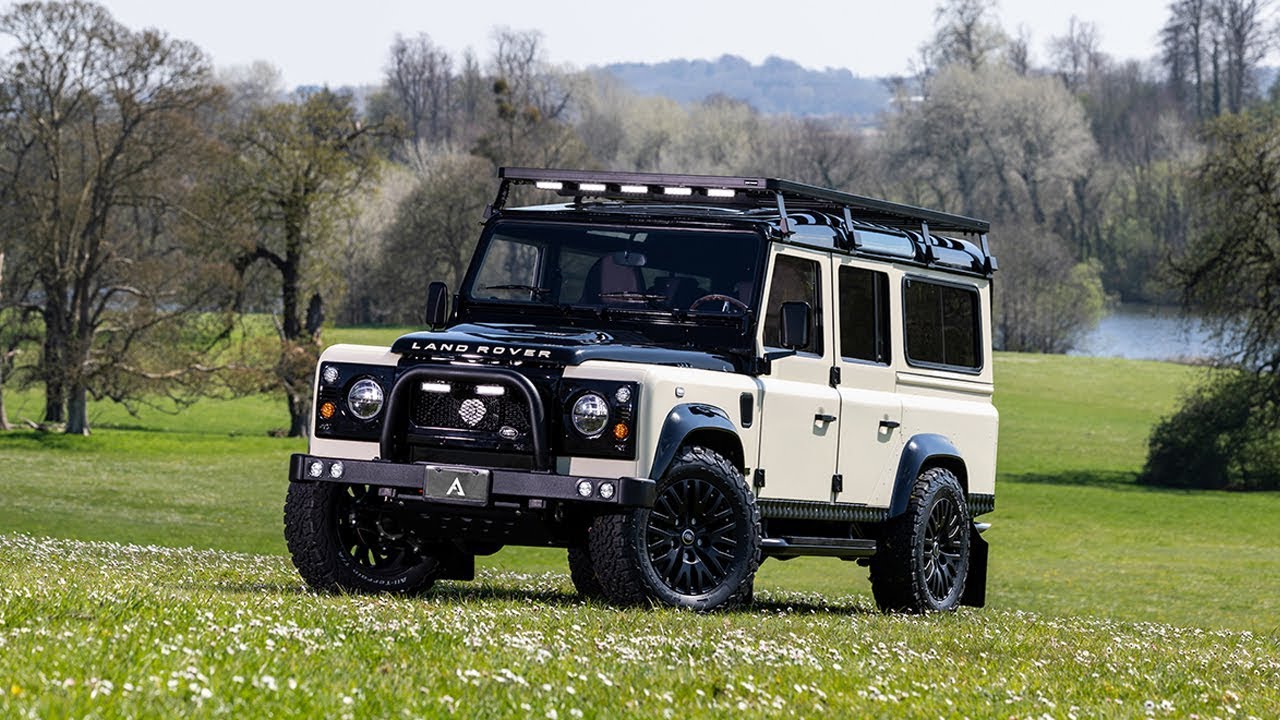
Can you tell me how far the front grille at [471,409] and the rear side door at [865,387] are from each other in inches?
123

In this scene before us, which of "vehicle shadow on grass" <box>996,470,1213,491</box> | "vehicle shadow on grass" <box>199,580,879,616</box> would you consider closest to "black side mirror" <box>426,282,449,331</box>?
"vehicle shadow on grass" <box>199,580,879,616</box>

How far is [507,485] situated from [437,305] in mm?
2688

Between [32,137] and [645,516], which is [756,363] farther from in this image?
[32,137]

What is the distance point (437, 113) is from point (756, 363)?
5994 inches

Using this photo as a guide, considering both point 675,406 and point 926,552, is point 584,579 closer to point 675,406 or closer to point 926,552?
point 926,552

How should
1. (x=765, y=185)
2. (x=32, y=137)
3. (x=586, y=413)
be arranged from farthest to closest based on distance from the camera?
1. (x=32, y=137)
2. (x=765, y=185)
3. (x=586, y=413)

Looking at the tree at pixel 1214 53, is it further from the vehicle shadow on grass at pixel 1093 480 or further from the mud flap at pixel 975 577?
the mud flap at pixel 975 577

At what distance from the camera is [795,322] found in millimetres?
12359

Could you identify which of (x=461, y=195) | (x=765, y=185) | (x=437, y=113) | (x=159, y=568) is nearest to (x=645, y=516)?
(x=765, y=185)

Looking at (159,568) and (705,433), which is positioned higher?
(705,433)

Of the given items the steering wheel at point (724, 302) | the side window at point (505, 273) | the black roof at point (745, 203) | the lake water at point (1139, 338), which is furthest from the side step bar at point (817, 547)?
the lake water at point (1139, 338)

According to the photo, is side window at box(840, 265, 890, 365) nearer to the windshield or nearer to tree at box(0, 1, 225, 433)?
the windshield

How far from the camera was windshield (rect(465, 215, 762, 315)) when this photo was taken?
12641 mm

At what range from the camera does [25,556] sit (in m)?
16.2
